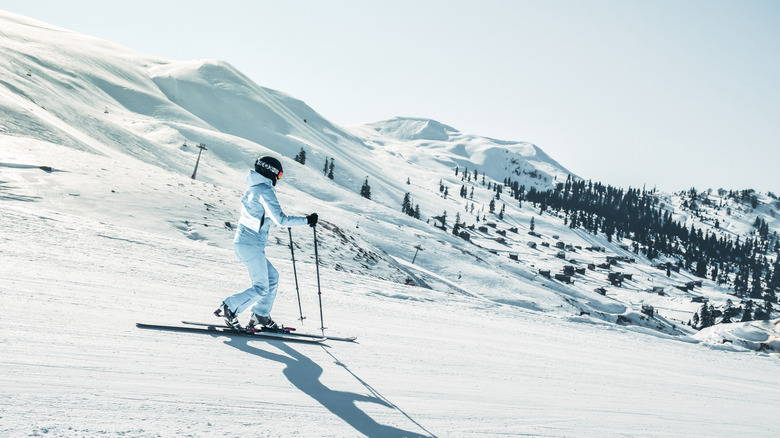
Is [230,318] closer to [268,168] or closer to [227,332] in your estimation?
[227,332]

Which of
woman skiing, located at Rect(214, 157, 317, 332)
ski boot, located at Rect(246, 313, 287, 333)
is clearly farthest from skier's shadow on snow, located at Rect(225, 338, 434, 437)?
woman skiing, located at Rect(214, 157, 317, 332)

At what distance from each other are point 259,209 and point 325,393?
2.87 metres

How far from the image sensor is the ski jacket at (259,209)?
638 centimetres

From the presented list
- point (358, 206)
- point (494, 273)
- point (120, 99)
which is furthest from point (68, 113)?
point (120, 99)

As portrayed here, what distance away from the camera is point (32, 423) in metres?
3.28

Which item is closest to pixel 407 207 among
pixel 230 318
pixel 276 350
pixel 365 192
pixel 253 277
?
pixel 365 192

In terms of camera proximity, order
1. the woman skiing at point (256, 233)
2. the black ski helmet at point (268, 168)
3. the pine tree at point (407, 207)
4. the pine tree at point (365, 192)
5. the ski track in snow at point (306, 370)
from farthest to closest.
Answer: the pine tree at point (407, 207)
the pine tree at point (365, 192)
the black ski helmet at point (268, 168)
the woman skiing at point (256, 233)
the ski track in snow at point (306, 370)

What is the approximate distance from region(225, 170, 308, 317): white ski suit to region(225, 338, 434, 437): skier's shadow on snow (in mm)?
626

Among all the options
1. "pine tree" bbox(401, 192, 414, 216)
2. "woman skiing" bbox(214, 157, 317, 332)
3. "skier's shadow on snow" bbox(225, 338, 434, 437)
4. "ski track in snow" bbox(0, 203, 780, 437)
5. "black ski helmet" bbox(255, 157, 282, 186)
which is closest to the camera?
"ski track in snow" bbox(0, 203, 780, 437)

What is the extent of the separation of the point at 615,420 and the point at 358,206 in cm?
7597

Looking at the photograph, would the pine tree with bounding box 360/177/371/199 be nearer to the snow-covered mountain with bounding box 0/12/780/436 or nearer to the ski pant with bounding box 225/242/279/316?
the snow-covered mountain with bounding box 0/12/780/436

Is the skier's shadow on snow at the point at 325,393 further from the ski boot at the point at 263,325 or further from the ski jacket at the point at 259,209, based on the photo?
the ski jacket at the point at 259,209

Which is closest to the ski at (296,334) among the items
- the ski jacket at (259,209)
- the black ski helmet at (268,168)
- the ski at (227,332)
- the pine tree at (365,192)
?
the ski at (227,332)

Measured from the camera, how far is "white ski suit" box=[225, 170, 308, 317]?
6.44 meters
